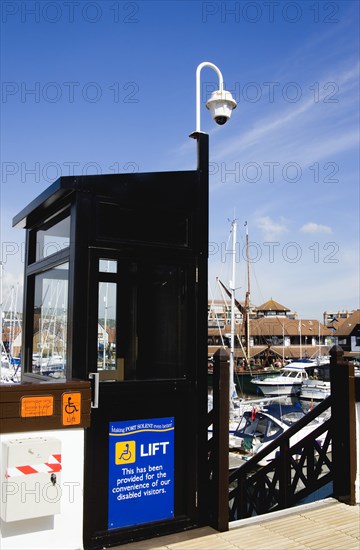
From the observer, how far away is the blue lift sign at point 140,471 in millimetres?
3680

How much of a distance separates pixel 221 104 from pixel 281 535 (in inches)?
143

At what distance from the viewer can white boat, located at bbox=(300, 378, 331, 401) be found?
37.7 metres

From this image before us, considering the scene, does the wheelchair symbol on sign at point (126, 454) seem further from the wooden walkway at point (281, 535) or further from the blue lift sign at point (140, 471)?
the wooden walkway at point (281, 535)

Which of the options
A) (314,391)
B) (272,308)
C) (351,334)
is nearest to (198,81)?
(314,391)

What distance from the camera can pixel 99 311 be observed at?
381cm

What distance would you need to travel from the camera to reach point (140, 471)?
150 inches

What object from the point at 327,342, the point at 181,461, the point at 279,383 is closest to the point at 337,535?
the point at 181,461

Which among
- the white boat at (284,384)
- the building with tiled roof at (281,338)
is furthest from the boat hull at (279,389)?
the building with tiled roof at (281,338)

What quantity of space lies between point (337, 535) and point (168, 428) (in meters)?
1.62

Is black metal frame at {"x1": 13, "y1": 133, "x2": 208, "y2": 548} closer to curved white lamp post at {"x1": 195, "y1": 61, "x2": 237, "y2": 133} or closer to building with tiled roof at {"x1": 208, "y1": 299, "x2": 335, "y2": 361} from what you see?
curved white lamp post at {"x1": 195, "y1": 61, "x2": 237, "y2": 133}

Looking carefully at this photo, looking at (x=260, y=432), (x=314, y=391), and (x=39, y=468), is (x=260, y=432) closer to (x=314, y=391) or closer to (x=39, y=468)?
(x=39, y=468)

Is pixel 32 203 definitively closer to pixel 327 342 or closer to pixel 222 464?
pixel 222 464

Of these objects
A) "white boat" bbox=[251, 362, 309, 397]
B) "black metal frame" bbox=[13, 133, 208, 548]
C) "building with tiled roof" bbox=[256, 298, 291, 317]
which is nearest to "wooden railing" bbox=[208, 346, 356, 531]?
"black metal frame" bbox=[13, 133, 208, 548]

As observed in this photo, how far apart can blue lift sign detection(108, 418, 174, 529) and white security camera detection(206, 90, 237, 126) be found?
2648mm
